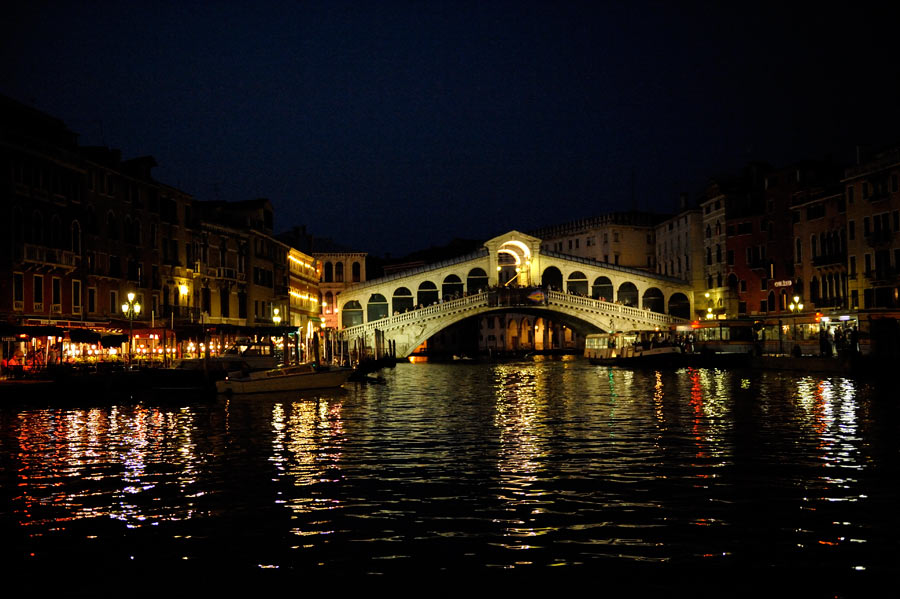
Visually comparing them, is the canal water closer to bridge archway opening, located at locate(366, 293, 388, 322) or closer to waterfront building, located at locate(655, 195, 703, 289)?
waterfront building, located at locate(655, 195, 703, 289)

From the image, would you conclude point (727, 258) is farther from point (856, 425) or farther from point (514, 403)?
point (856, 425)

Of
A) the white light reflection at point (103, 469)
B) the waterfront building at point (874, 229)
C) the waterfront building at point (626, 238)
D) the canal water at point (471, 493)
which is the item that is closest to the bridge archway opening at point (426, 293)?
the waterfront building at point (626, 238)

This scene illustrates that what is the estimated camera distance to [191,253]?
4397 cm

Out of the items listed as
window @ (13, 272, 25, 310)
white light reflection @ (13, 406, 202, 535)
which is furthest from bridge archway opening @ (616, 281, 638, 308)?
white light reflection @ (13, 406, 202, 535)

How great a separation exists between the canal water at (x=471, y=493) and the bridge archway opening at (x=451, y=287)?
46894mm

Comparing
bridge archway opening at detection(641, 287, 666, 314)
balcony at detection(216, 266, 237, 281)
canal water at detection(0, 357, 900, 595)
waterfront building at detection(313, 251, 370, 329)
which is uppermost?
waterfront building at detection(313, 251, 370, 329)

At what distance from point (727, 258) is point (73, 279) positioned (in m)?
41.4

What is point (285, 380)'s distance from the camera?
30047 millimetres

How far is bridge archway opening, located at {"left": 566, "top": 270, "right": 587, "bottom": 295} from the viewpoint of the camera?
69.2 meters

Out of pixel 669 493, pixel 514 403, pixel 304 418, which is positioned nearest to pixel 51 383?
pixel 304 418

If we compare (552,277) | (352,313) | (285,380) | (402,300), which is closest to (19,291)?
(285,380)

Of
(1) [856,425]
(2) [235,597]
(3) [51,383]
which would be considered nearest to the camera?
(2) [235,597]

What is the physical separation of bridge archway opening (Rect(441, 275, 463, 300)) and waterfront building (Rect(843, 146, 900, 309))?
98.5 ft

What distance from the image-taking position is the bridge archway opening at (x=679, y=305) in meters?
68.0
